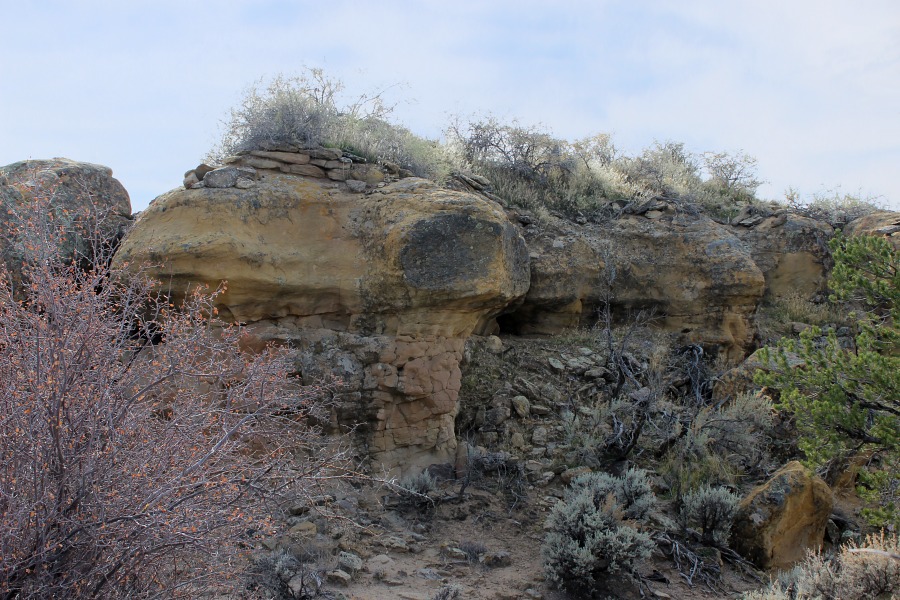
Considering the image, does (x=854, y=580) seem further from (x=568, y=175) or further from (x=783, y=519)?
(x=568, y=175)

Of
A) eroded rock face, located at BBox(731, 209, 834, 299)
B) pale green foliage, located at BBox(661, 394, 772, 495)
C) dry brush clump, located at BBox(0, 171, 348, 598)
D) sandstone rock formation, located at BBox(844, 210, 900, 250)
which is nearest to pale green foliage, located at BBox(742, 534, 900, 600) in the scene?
pale green foliage, located at BBox(661, 394, 772, 495)

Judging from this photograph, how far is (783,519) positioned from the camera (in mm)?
7160

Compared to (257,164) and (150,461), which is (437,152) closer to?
(257,164)

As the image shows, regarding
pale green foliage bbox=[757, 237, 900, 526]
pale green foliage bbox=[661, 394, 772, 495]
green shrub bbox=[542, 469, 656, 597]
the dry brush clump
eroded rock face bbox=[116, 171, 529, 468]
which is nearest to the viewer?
the dry brush clump

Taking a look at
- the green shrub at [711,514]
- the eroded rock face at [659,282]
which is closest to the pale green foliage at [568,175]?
the eroded rock face at [659,282]

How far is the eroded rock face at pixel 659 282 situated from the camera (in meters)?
9.85

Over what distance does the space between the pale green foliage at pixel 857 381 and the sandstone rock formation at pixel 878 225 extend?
→ 180 inches

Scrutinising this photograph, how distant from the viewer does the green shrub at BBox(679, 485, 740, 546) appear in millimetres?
7190

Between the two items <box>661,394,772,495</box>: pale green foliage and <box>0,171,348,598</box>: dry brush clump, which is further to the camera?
<box>661,394,772,495</box>: pale green foliage

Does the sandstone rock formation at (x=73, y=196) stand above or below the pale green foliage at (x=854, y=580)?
above

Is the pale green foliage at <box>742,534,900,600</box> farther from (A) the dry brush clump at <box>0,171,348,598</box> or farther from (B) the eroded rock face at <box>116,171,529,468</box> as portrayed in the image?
(A) the dry brush clump at <box>0,171,348,598</box>

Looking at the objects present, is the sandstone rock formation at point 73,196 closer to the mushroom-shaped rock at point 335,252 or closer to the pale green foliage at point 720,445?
the mushroom-shaped rock at point 335,252

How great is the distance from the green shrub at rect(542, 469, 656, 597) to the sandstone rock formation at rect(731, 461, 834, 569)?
113 cm

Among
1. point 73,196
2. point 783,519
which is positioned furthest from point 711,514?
point 73,196
